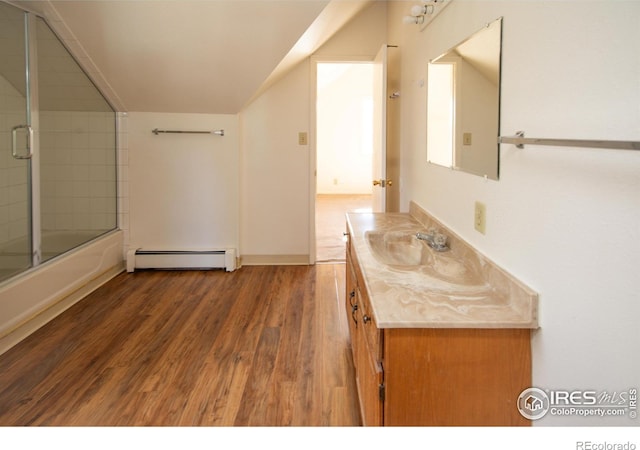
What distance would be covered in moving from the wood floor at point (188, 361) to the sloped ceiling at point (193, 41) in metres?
1.63

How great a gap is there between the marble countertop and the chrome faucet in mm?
24

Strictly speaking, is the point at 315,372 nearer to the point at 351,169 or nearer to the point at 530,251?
the point at 530,251

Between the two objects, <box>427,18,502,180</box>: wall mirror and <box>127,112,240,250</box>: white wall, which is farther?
<box>127,112,240,250</box>: white wall

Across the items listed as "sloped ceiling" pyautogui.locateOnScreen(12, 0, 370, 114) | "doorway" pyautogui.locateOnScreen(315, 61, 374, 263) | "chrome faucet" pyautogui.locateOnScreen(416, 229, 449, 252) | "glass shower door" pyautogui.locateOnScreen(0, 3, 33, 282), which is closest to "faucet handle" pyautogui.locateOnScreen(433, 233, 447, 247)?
"chrome faucet" pyautogui.locateOnScreen(416, 229, 449, 252)

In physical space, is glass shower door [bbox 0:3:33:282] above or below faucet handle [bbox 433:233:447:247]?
above

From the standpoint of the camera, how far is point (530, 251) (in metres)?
1.52

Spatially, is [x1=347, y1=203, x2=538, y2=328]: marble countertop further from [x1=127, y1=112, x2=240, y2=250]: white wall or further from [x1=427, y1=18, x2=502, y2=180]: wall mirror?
[x1=127, y1=112, x2=240, y2=250]: white wall

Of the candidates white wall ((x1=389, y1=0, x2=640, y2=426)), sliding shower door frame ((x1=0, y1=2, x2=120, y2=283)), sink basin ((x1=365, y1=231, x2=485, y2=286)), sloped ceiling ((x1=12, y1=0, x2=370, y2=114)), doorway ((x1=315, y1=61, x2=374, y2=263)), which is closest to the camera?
white wall ((x1=389, y1=0, x2=640, y2=426))

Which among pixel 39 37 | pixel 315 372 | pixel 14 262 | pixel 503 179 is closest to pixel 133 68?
pixel 39 37

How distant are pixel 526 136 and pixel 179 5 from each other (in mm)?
2833

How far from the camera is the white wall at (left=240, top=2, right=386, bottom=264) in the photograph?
4.93m

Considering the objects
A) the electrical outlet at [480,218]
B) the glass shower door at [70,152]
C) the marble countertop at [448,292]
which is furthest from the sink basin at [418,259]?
the glass shower door at [70,152]

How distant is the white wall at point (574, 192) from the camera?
107 cm
